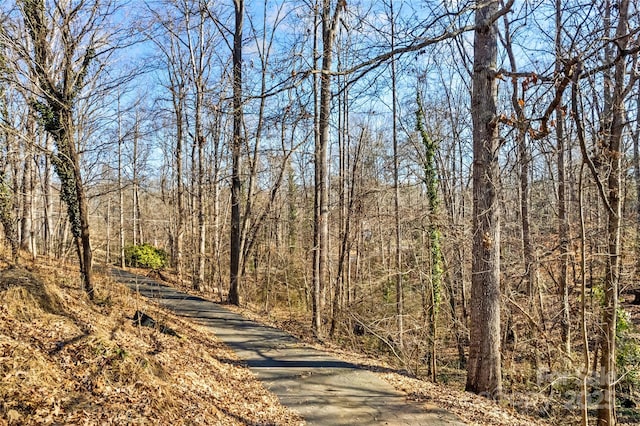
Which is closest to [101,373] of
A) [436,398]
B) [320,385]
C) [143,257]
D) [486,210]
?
[320,385]

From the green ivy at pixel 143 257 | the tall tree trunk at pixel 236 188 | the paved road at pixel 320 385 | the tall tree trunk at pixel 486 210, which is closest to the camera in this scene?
the paved road at pixel 320 385

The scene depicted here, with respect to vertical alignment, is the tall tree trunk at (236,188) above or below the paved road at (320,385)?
above

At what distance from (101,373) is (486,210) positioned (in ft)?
18.6

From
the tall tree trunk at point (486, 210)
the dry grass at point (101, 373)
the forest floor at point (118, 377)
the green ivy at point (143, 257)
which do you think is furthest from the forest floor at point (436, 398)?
the green ivy at point (143, 257)

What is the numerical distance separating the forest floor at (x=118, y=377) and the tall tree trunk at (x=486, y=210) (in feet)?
2.22

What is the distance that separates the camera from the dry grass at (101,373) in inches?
153

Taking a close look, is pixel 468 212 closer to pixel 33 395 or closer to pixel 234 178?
pixel 234 178

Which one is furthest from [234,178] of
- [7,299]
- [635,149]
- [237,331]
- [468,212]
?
[635,149]

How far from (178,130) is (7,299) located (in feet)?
48.3

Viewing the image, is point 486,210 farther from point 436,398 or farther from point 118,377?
point 118,377

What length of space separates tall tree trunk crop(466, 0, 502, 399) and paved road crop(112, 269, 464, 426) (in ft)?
4.48

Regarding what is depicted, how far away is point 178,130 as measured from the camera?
19.0 metres

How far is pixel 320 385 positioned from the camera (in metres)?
6.54

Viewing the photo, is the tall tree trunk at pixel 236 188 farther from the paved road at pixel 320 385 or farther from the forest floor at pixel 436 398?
the forest floor at pixel 436 398
